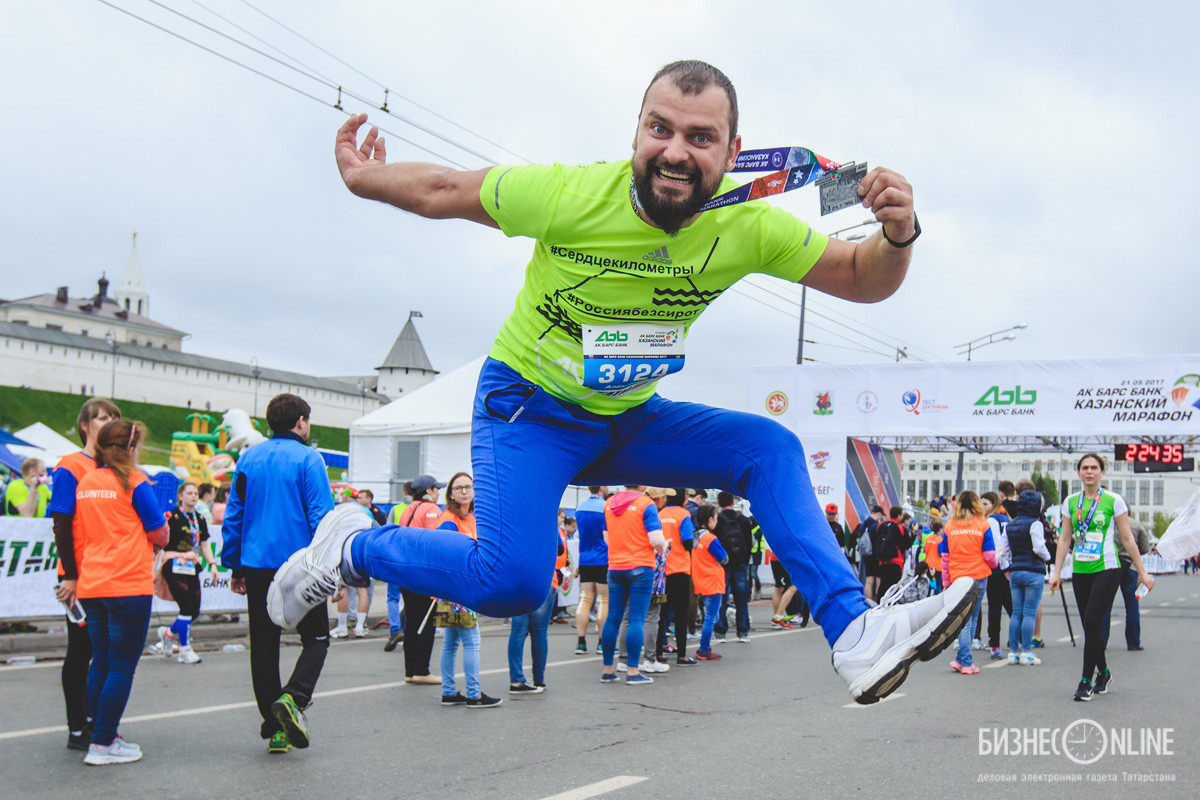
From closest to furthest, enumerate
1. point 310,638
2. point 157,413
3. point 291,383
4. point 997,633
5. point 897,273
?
point 897,273, point 310,638, point 997,633, point 157,413, point 291,383

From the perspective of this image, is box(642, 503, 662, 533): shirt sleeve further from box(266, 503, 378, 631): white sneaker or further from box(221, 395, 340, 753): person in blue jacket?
box(266, 503, 378, 631): white sneaker

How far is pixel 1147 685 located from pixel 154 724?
792 cm

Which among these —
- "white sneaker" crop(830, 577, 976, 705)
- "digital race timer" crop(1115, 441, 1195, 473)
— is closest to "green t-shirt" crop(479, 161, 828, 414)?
"white sneaker" crop(830, 577, 976, 705)

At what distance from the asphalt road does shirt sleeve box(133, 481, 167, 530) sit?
4.13 ft

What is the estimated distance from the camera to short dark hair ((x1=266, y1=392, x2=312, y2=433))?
627cm

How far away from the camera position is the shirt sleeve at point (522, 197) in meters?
3.11

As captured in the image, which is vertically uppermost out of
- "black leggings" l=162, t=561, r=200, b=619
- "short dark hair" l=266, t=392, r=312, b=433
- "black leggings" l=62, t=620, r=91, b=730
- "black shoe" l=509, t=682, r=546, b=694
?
"short dark hair" l=266, t=392, r=312, b=433

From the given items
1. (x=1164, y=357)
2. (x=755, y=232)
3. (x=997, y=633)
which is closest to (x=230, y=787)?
(x=755, y=232)

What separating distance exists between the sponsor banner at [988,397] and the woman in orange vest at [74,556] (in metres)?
19.2

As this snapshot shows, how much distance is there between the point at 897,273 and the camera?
3.14 m

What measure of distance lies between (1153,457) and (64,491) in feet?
74.5

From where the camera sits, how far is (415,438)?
22328mm

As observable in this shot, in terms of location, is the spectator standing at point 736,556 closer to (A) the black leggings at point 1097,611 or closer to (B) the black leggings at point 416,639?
(B) the black leggings at point 416,639

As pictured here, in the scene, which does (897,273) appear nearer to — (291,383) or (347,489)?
(347,489)
